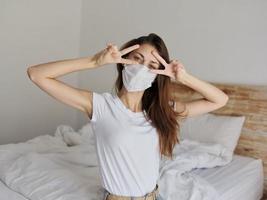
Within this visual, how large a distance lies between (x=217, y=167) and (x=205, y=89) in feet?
2.94

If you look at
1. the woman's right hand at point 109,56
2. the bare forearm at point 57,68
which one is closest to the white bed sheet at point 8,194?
the bare forearm at point 57,68

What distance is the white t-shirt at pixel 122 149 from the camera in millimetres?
1151

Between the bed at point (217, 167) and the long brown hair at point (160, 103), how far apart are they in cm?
44

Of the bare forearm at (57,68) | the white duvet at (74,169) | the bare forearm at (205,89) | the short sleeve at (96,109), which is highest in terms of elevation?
the bare forearm at (57,68)

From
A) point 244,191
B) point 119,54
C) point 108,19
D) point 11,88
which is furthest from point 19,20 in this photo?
point 244,191

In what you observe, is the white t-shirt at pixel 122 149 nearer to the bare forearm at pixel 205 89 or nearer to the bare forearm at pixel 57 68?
the bare forearm at pixel 57 68

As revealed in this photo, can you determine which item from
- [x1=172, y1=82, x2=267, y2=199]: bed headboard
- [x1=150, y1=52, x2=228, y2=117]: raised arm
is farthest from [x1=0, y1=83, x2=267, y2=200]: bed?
[x1=150, y1=52, x2=228, y2=117]: raised arm

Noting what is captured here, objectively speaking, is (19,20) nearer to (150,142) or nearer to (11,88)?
(11,88)

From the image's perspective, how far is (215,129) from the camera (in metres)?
2.36

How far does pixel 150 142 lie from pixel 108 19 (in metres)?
2.34

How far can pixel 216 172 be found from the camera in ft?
6.53

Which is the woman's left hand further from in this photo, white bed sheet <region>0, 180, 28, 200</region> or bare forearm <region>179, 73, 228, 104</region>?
white bed sheet <region>0, 180, 28, 200</region>

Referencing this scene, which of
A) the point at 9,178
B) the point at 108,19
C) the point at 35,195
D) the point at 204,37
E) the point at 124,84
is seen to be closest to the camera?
the point at 124,84

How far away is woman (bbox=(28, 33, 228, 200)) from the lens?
115 centimetres
